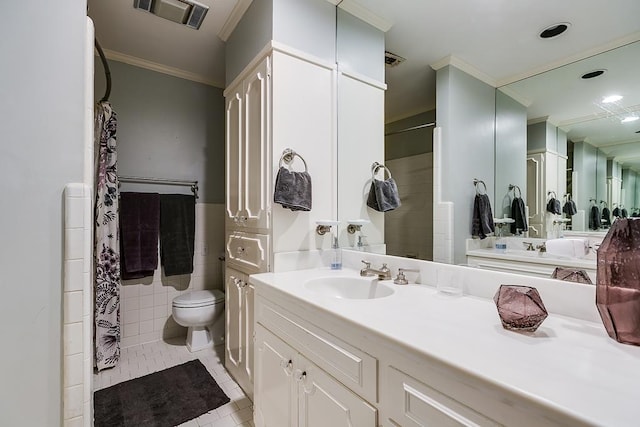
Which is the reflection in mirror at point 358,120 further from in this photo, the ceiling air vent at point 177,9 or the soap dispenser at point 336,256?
the ceiling air vent at point 177,9

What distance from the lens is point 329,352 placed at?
2.98 feet

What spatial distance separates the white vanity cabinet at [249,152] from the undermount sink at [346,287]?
0.44 m

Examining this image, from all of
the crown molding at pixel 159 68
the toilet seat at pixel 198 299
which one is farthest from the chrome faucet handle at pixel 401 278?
the crown molding at pixel 159 68

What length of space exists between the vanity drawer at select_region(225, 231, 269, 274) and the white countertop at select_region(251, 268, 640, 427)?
24.2 inches

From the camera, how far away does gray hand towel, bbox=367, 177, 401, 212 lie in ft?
5.05

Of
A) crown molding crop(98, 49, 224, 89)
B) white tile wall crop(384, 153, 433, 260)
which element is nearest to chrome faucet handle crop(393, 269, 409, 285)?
white tile wall crop(384, 153, 433, 260)

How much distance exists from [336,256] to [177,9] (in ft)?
6.01

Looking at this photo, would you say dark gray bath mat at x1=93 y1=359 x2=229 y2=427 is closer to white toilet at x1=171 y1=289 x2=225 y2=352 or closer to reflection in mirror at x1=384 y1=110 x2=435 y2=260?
white toilet at x1=171 y1=289 x2=225 y2=352

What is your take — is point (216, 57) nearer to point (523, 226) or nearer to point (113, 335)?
point (113, 335)

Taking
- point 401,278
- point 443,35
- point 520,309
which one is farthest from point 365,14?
point 520,309

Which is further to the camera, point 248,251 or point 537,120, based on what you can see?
point 248,251

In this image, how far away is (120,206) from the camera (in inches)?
89.8

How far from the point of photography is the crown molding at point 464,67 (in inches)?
45.3

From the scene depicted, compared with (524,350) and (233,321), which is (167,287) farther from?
(524,350)
